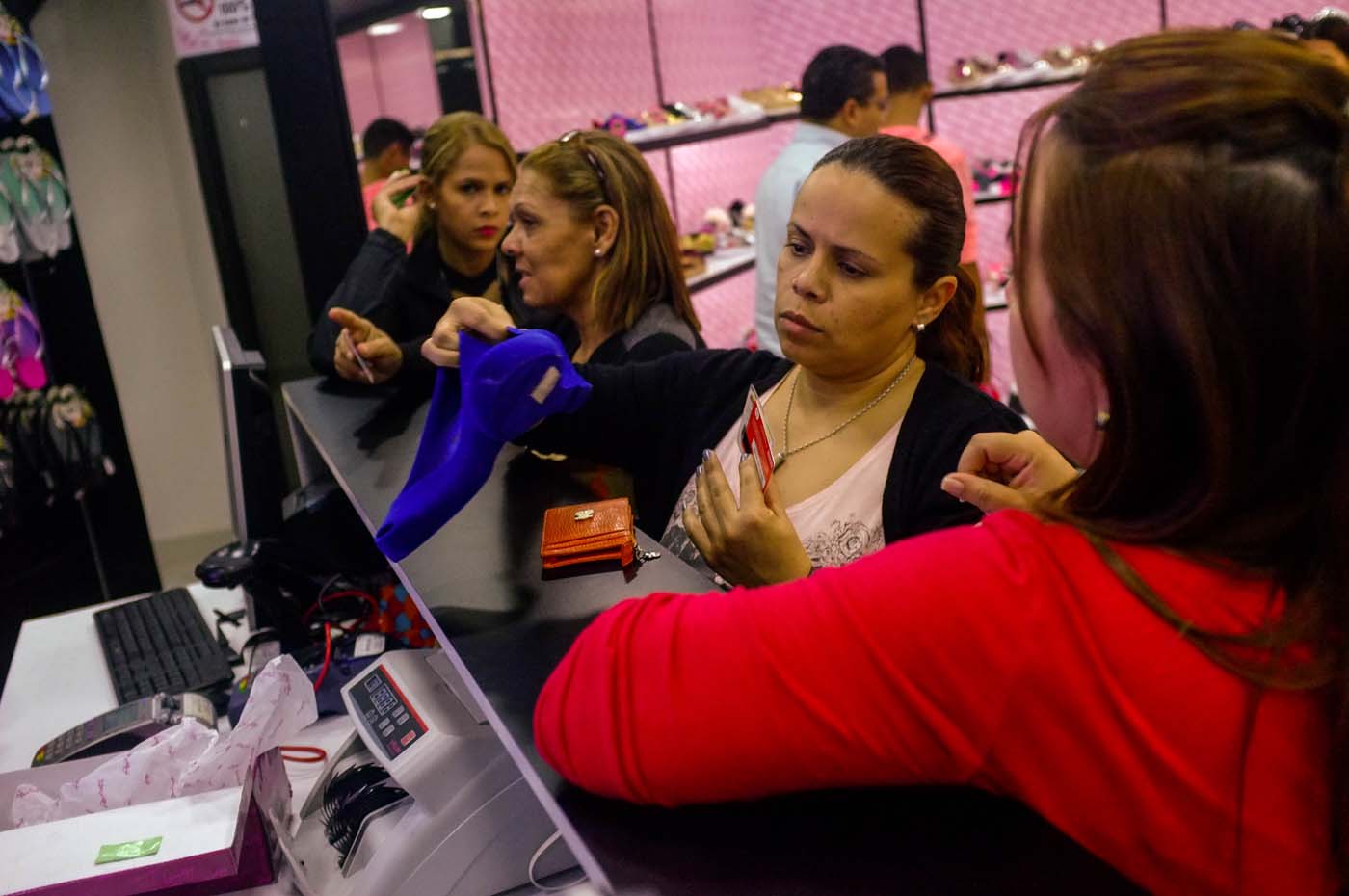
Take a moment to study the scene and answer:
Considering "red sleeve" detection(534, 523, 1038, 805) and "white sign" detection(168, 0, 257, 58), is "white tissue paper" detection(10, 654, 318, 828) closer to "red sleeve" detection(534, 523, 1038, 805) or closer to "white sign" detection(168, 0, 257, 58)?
"red sleeve" detection(534, 523, 1038, 805)

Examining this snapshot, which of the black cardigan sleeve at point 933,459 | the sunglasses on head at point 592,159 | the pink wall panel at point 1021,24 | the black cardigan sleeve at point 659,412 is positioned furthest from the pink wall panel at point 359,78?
the pink wall panel at point 1021,24

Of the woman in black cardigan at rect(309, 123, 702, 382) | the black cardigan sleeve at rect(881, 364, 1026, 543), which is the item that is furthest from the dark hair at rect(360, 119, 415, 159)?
the black cardigan sleeve at rect(881, 364, 1026, 543)

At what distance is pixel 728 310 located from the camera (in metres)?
5.94

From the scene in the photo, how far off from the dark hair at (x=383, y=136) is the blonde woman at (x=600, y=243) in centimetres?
194

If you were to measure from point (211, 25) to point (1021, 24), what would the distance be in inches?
174

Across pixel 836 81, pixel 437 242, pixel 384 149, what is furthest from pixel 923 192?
pixel 384 149

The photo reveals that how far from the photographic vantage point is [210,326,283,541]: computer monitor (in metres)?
2.11

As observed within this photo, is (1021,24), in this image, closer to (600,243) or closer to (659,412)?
(600,243)

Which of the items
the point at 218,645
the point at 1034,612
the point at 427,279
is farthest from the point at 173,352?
the point at 1034,612

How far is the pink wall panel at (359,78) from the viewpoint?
408 centimetres

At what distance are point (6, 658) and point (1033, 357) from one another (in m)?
3.83

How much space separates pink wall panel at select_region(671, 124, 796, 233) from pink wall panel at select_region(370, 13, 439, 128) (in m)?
1.49

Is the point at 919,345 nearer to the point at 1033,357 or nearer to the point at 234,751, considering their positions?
the point at 1033,357

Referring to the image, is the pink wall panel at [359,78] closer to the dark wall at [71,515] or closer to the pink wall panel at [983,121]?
the dark wall at [71,515]
